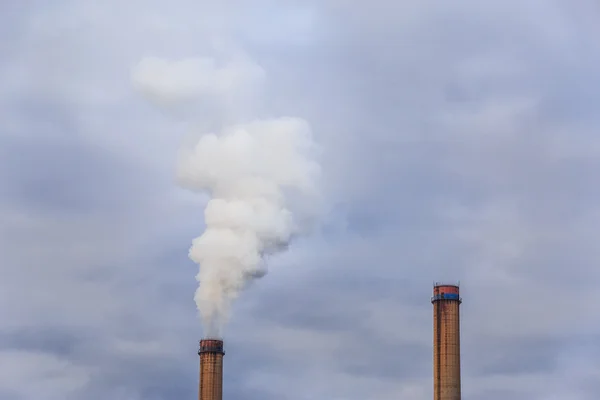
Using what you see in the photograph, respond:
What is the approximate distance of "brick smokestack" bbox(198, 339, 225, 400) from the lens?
130 m

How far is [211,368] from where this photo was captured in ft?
429

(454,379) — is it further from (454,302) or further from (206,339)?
(206,339)

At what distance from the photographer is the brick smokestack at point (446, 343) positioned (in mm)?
128750

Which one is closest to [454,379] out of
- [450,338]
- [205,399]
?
[450,338]

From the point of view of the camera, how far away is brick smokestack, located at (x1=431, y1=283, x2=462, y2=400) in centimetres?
12875

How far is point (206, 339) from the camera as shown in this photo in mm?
Answer: 131375

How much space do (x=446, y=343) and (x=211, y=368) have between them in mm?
20425

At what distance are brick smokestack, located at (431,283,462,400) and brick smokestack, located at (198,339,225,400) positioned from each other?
1856 centimetres

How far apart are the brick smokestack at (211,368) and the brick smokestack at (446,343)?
18565 millimetres

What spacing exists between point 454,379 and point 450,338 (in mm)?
3540

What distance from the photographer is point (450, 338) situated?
12975 centimetres

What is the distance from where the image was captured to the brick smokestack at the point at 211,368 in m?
130

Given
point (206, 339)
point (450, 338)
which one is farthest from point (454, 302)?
point (206, 339)

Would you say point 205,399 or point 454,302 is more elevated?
point 454,302
